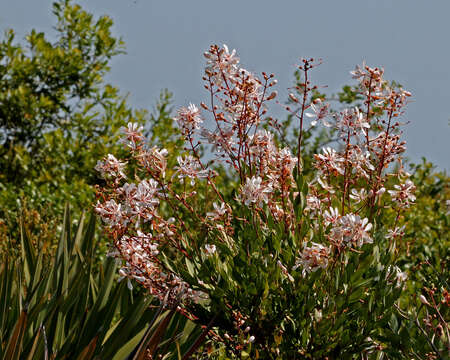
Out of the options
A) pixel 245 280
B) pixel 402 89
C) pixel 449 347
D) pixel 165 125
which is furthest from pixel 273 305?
pixel 165 125

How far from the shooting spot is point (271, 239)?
115 inches

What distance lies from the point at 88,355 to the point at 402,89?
204cm

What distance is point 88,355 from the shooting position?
2887 millimetres

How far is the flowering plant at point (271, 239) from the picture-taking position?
109 inches

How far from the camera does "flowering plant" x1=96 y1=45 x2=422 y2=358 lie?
2.78m

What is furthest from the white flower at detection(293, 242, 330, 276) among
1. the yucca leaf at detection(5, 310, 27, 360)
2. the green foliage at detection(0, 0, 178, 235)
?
the green foliage at detection(0, 0, 178, 235)

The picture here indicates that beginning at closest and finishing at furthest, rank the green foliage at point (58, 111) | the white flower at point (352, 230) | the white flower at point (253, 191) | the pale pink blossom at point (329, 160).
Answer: the white flower at point (352, 230)
the white flower at point (253, 191)
the pale pink blossom at point (329, 160)
the green foliage at point (58, 111)

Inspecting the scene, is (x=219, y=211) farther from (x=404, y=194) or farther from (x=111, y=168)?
(x=404, y=194)

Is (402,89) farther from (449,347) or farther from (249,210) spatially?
(449,347)

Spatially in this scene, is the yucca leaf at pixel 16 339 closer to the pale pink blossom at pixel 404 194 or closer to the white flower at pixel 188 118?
the white flower at pixel 188 118

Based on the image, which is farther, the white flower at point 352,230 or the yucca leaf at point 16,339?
the yucca leaf at point 16,339

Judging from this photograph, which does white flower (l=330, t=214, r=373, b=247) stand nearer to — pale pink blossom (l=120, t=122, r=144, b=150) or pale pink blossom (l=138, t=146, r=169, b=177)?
pale pink blossom (l=138, t=146, r=169, b=177)

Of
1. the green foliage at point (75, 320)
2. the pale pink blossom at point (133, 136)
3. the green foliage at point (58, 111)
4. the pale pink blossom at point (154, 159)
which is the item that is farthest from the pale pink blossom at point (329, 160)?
the green foliage at point (58, 111)

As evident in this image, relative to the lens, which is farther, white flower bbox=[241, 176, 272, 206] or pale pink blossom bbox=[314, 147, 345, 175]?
pale pink blossom bbox=[314, 147, 345, 175]
